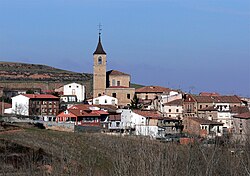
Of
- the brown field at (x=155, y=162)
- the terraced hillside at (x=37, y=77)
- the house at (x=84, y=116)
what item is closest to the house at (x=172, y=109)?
the house at (x=84, y=116)

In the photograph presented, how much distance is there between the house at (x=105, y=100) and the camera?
63156mm

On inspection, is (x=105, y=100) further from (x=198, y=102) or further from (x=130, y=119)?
(x=130, y=119)

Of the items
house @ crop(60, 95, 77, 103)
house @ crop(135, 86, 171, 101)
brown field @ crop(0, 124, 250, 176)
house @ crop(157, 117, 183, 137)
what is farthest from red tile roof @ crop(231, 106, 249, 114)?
brown field @ crop(0, 124, 250, 176)

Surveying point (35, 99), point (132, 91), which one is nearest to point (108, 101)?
point (132, 91)

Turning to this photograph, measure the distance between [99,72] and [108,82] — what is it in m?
2.21

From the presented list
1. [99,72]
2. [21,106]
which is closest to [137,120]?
[21,106]

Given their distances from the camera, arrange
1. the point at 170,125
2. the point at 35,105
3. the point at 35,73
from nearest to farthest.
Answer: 1. the point at 170,125
2. the point at 35,105
3. the point at 35,73

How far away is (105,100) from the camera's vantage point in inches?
2522

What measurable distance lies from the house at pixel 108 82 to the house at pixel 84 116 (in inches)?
536

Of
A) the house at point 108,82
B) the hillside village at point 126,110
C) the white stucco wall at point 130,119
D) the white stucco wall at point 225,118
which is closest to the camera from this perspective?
the hillside village at point 126,110

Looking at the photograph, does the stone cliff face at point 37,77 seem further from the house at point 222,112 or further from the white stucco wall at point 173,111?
the house at point 222,112

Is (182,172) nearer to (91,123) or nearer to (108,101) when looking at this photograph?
(91,123)

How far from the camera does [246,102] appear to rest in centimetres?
6512

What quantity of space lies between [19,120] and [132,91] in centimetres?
2083
